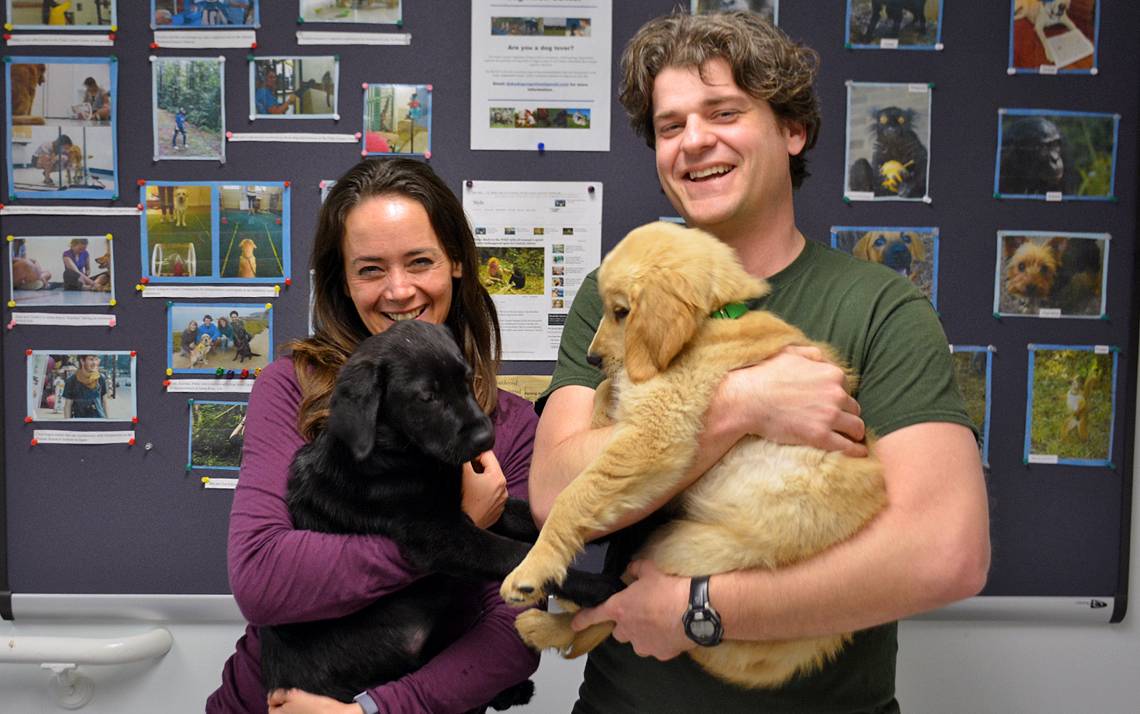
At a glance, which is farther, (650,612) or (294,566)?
(294,566)

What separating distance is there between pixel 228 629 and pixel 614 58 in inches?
85.4

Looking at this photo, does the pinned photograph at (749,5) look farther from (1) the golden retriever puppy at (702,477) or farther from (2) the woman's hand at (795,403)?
(2) the woman's hand at (795,403)

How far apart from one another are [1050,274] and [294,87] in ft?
7.81

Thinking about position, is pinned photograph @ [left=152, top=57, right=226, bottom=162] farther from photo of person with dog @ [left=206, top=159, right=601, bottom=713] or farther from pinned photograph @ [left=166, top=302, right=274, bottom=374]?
photo of person with dog @ [left=206, top=159, right=601, bottom=713]

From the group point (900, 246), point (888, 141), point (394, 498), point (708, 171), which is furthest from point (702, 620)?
point (888, 141)

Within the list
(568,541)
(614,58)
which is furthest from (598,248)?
(568,541)

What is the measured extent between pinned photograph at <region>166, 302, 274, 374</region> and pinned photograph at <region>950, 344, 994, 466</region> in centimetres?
215

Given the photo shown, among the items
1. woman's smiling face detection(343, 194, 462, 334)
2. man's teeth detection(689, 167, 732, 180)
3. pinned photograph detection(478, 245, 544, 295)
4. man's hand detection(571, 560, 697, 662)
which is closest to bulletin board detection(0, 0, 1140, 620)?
pinned photograph detection(478, 245, 544, 295)

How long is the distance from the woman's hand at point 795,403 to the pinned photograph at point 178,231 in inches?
72.8

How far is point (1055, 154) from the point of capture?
7.95ft

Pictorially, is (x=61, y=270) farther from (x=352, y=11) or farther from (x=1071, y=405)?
(x=1071, y=405)

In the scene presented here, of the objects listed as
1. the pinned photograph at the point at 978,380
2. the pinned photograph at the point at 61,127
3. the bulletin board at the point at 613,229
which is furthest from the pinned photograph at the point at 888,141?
the pinned photograph at the point at 61,127

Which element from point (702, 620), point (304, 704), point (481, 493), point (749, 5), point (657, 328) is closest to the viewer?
point (702, 620)

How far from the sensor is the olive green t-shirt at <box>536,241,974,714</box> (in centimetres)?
128
